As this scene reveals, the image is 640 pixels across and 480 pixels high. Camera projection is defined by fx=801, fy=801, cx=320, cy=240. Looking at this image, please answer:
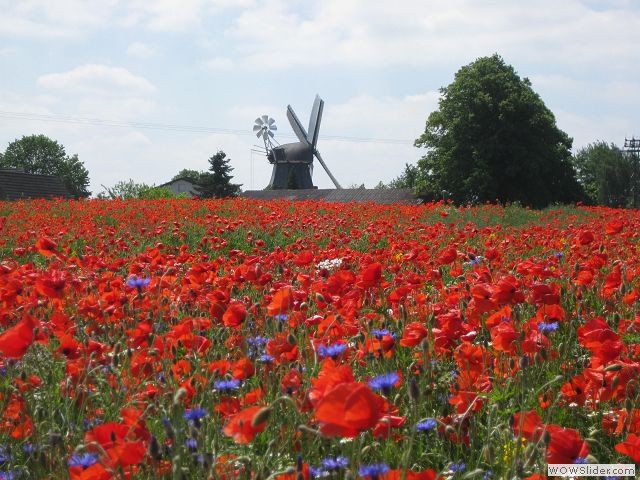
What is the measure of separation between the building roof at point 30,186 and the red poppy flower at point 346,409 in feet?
144

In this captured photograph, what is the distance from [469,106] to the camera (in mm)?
39938

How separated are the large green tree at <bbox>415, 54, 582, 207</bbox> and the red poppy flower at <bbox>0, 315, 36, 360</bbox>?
36474 mm

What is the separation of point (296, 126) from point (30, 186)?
32436mm

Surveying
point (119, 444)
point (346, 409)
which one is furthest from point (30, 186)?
point (346, 409)

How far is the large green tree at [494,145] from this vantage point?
38281mm

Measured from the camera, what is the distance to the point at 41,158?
84.1 m

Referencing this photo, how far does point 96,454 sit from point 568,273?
3932 mm

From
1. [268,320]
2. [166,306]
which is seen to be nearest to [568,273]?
[268,320]

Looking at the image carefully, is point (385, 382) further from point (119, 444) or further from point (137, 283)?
point (137, 283)

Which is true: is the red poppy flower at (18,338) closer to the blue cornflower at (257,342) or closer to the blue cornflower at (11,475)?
the blue cornflower at (11,475)

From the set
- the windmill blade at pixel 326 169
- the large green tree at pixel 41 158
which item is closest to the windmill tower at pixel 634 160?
the windmill blade at pixel 326 169

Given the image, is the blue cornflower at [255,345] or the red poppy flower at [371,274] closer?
the blue cornflower at [255,345]

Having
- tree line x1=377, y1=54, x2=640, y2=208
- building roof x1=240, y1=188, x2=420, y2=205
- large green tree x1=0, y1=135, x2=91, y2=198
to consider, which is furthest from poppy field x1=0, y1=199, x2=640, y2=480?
large green tree x1=0, y1=135, x2=91, y2=198

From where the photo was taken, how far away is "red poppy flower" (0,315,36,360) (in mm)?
2037
